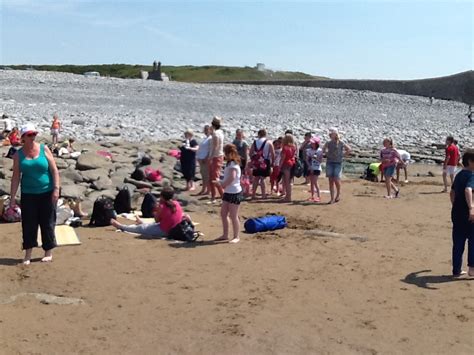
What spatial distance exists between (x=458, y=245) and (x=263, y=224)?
3.37m

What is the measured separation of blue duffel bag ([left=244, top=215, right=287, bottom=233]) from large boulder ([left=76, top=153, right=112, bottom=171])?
4.79m

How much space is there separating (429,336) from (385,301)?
0.95 metres

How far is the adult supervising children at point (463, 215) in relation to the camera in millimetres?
7730

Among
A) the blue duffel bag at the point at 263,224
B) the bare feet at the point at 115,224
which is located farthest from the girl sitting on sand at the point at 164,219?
the blue duffel bag at the point at 263,224

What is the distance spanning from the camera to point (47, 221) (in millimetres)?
8195

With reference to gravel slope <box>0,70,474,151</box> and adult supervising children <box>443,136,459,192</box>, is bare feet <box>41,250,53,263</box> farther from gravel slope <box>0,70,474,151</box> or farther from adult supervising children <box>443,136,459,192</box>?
gravel slope <box>0,70,474,151</box>

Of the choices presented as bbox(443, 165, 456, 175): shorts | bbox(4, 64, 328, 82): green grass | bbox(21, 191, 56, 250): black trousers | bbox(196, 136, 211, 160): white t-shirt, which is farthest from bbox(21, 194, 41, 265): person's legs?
bbox(4, 64, 328, 82): green grass

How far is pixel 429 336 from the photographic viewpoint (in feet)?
20.3

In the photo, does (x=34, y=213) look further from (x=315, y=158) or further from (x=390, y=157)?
(x=390, y=157)

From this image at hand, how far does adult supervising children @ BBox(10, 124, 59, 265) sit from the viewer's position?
26.3ft

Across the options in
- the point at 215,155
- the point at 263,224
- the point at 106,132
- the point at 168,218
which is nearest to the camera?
the point at 168,218

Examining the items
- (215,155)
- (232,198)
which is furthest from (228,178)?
(215,155)

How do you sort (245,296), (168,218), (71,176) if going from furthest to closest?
(71,176) < (168,218) < (245,296)

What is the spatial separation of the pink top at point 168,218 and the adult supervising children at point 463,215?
3888mm
